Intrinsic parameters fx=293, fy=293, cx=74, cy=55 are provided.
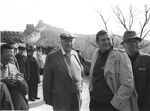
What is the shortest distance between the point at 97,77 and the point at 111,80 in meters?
0.21

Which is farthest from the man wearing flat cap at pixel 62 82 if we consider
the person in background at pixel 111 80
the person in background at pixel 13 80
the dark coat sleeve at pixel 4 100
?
the dark coat sleeve at pixel 4 100

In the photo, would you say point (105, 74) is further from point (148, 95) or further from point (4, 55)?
point (4, 55)

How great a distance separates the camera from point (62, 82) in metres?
4.25

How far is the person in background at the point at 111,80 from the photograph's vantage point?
3693 mm

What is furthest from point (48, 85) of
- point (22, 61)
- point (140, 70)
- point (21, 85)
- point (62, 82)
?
point (22, 61)

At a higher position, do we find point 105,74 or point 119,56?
point 119,56

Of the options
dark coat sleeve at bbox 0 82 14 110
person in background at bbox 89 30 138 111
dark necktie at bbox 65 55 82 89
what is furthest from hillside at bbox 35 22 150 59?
dark coat sleeve at bbox 0 82 14 110

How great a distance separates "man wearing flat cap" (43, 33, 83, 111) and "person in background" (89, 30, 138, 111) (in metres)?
0.39

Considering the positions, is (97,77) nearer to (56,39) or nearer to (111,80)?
(111,80)

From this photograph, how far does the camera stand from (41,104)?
8367 millimetres

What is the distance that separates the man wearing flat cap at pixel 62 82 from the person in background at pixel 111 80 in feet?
1.29

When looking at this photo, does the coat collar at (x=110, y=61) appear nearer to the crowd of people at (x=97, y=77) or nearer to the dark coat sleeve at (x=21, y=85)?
the crowd of people at (x=97, y=77)

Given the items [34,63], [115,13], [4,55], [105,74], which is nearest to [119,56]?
[105,74]

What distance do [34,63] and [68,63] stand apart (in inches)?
198
